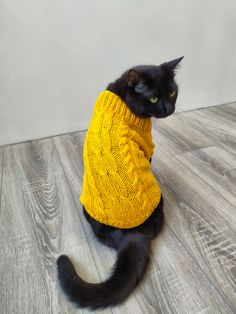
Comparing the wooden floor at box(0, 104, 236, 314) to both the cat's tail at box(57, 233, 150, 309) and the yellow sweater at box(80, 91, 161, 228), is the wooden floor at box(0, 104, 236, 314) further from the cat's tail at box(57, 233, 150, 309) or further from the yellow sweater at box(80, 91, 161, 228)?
the yellow sweater at box(80, 91, 161, 228)

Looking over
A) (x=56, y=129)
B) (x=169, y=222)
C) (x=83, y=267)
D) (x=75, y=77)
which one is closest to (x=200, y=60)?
(x=75, y=77)

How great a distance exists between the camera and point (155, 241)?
864mm

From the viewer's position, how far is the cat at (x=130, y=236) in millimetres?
635

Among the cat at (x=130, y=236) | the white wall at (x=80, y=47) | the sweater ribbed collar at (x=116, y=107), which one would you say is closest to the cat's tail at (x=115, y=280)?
the cat at (x=130, y=236)

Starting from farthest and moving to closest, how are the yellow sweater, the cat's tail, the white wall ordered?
the white wall < the yellow sweater < the cat's tail

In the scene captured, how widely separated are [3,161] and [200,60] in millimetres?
1417

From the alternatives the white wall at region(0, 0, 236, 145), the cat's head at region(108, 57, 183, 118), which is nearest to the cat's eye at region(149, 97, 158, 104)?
the cat's head at region(108, 57, 183, 118)

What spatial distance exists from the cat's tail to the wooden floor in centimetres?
6

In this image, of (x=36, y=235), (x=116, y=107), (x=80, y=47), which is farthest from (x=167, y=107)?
(x=80, y=47)

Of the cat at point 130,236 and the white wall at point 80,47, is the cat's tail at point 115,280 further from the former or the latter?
the white wall at point 80,47

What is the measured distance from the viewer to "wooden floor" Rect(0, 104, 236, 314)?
2.31 feet

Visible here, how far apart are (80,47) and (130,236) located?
1.16 metres

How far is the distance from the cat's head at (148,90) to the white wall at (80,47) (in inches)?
32.2

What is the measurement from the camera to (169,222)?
3.07ft
